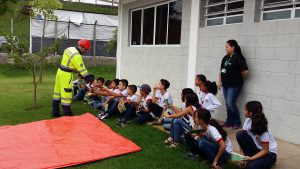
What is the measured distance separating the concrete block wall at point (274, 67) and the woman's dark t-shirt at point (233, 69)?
8.4 inches

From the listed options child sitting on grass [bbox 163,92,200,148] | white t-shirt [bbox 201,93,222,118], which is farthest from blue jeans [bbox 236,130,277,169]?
white t-shirt [bbox 201,93,222,118]

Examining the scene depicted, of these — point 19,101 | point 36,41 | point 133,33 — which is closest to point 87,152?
point 19,101

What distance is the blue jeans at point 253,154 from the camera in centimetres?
419

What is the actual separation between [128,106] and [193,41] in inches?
97.8

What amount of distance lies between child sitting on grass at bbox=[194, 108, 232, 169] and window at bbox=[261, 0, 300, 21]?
273cm

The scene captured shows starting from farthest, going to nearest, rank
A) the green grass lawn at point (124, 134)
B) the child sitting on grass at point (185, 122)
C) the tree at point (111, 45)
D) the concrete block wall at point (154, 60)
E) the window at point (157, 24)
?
the tree at point (111, 45) → the window at point (157, 24) → the concrete block wall at point (154, 60) → the child sitting on grass at point (185, 122) → the green grass lawn at point (124, 134)

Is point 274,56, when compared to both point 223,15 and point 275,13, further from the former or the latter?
point 223,15

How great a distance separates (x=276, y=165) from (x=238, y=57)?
97.4 inches

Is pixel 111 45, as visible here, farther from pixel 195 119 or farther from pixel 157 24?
pixel 195 119

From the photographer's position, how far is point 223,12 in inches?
296

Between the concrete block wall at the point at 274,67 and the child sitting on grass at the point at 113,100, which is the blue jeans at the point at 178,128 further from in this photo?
the child sitting on grass at the point at 113,100

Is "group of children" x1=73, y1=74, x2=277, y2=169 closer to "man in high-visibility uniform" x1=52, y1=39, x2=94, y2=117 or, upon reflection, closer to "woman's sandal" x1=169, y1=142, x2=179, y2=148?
"woman's sandal" x1=169, y1=142, x2=179, y2=148

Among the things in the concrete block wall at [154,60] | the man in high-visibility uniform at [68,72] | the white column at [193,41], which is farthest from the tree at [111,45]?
the man in high-visibility uniform at [68,72]

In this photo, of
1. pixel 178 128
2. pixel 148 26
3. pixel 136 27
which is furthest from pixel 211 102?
pixel 136 27
